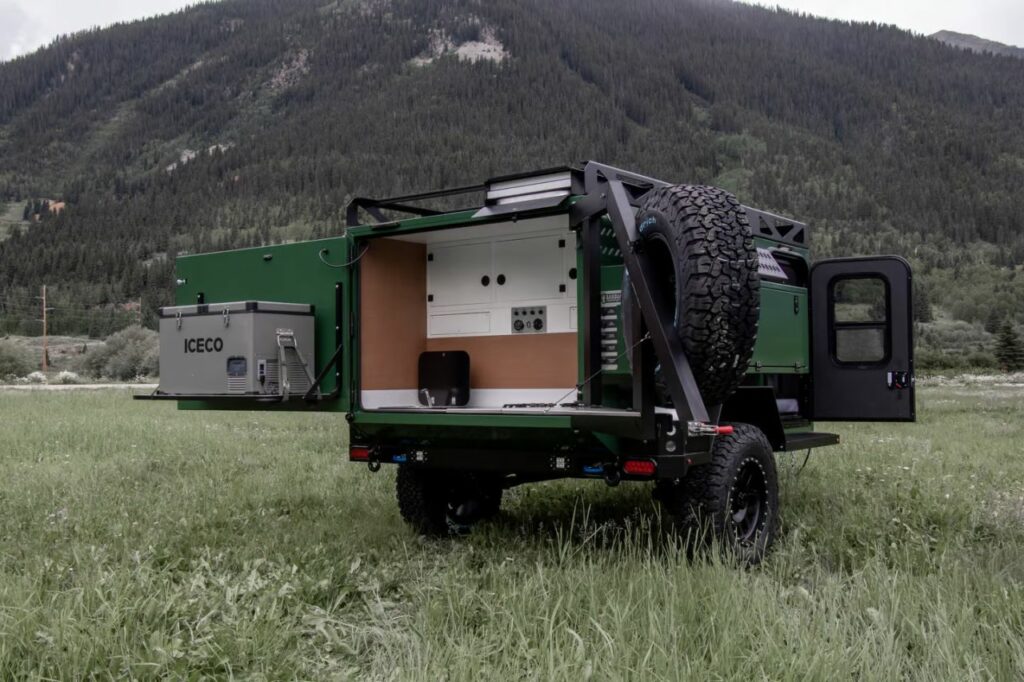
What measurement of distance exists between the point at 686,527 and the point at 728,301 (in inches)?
55.4

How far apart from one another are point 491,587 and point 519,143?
125065 mm

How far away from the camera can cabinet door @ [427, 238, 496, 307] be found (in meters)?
7.46

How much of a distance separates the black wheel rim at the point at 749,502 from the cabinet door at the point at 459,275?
228 centimetres

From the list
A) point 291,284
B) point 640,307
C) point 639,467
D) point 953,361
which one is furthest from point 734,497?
point 953,361

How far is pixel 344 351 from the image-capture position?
676 cm

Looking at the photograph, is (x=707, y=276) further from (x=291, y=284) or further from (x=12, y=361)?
(x=12, y=361)

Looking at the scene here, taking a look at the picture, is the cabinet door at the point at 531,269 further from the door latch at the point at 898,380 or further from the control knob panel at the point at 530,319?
the door latch at the point at 898,380

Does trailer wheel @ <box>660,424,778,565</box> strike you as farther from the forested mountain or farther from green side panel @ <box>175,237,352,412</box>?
the forested mountain

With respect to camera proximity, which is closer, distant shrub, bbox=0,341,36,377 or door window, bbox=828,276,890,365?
door window, bbox=828,276,890,365

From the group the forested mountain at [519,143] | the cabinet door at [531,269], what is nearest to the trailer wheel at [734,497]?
the cabinet door at [531,269]

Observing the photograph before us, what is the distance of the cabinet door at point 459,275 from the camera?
7457 millimetres

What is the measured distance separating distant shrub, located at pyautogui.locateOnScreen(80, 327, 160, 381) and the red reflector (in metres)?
41.1

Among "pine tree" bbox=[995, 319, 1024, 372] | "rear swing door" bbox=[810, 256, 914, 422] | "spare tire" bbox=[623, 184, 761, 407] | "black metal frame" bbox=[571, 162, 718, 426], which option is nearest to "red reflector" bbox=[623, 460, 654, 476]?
"black metal frame" bbox=[571, 162, 718, 426]

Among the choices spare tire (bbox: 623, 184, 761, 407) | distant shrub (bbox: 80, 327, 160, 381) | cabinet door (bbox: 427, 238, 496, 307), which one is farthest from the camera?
distant shrub (bbox: 80, 327, 160, 381)
